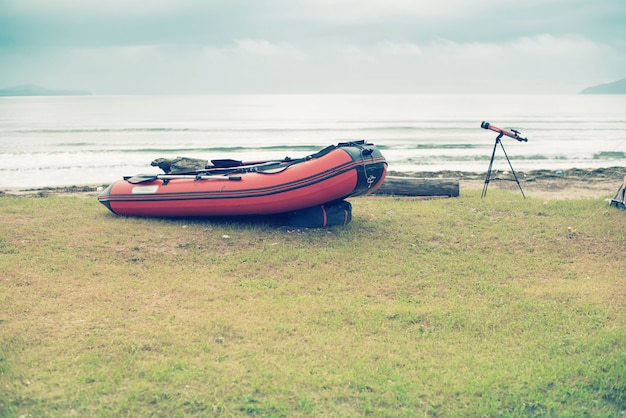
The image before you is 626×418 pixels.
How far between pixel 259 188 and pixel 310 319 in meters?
3.43

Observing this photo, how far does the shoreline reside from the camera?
12.5 m

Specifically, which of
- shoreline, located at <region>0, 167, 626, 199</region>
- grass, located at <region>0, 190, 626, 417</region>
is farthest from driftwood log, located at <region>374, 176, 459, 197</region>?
grass, located at <region>0, 190, 626, 417</region>

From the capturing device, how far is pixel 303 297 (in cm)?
559

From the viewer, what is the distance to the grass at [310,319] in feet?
12.5

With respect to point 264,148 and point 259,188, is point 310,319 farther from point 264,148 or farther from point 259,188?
point 264,148

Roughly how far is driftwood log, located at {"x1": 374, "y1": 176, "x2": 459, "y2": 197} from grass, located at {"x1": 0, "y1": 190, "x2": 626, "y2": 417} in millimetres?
2449

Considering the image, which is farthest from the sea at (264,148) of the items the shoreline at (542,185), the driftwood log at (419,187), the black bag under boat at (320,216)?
the black bag under boat at (320,216)

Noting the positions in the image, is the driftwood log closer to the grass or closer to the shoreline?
the shoreline

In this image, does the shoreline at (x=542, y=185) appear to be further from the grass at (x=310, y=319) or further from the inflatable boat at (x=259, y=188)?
the inflatable boat at (x=259, y=188)

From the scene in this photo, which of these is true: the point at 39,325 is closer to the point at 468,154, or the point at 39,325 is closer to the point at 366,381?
the point at 366,381

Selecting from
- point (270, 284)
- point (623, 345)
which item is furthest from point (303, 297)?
point (623, 345)

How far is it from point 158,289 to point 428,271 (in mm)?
3020

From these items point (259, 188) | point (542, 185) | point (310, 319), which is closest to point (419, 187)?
point (259, 188)

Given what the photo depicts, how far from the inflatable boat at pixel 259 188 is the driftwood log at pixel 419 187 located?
2521mm
